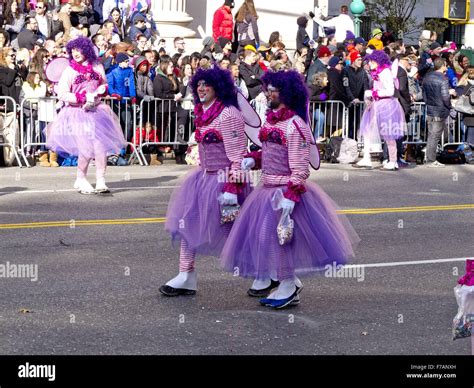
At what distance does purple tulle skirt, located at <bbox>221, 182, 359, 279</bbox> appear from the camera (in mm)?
9523

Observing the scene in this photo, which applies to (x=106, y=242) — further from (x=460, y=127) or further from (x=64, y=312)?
(x=460, y=127)

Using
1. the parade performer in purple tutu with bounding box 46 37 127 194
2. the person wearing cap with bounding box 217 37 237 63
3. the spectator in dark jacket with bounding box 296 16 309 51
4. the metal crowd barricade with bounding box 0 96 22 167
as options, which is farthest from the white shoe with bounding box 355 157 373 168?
the spectator in dark jacket with bounding box 296 16 309 51

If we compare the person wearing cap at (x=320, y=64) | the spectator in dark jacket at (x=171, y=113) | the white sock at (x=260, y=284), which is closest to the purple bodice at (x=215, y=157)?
the white sock at (x=260, y=284)

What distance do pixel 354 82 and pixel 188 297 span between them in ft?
41.8

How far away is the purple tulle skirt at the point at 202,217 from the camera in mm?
9953

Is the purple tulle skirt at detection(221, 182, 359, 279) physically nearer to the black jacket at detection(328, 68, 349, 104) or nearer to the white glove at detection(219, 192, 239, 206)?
the white glove at detection(219, 192, 239, 206)

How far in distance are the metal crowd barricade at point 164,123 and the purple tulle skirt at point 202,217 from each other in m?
10.4

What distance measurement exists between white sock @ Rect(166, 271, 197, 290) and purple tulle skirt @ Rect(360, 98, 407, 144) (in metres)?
10.6

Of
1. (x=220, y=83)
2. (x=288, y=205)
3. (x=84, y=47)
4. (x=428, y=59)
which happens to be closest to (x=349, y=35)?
(x=428, y=59)

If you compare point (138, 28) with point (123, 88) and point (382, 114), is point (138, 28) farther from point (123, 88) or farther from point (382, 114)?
point (382, 114)

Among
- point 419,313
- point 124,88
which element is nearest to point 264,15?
point 124,88

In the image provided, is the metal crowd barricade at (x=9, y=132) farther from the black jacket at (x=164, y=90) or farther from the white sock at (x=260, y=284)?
the white sock at (x=260, y=284)

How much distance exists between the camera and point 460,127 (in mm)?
23109

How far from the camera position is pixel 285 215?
9477 mm
